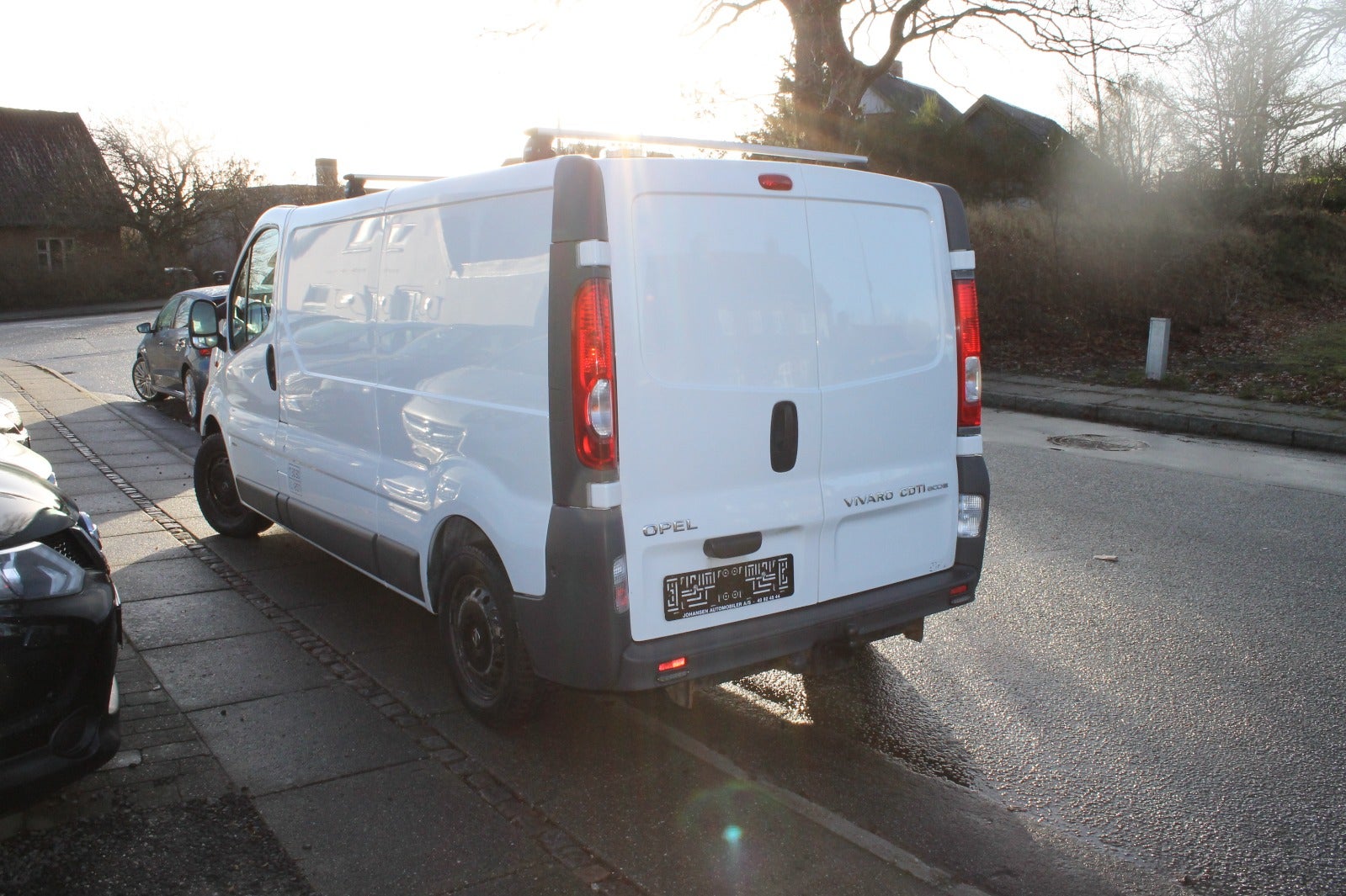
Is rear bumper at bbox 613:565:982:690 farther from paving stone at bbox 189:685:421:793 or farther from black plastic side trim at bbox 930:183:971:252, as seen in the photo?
black plastic side trim at bbox 930:183:971:252

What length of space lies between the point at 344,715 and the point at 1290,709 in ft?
12.9

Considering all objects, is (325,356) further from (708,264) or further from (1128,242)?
(1128,242)

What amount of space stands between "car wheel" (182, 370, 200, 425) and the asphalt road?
9.89 meters

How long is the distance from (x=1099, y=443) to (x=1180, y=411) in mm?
2111

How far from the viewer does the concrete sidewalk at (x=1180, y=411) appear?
1155cm

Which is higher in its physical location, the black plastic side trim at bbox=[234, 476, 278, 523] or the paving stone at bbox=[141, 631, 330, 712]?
the black plastic side trim at bbox=[234, 476, 278, 523]

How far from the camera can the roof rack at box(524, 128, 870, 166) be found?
3820mm

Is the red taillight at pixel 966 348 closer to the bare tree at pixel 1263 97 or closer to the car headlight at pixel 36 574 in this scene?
the car headlight at pixel 36 574

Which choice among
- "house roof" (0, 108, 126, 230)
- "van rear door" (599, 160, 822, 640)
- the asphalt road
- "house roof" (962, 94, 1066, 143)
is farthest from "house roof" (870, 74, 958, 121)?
"van rear door" (599, 160, 822, 640)

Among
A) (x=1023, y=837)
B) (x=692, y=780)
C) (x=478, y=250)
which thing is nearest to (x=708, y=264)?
Answer: (x=478, y=250)

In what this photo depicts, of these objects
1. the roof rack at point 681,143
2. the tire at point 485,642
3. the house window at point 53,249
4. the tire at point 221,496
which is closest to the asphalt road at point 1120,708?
the tire at point 485,642

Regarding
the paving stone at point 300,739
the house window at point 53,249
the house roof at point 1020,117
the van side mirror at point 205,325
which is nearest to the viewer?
the paving stone at point 300,739

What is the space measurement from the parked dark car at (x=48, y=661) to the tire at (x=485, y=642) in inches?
48.1

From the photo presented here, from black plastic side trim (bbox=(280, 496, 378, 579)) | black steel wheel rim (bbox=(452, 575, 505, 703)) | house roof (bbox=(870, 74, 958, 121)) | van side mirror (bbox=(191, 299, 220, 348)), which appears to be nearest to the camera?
black steel wheel rim (bbox=(452, 575, 505, 703))
